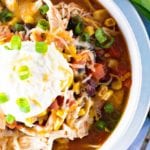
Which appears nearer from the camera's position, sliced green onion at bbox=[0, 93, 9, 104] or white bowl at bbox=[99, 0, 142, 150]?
sliced green onion at bbox=[0, 93, 9, 104]

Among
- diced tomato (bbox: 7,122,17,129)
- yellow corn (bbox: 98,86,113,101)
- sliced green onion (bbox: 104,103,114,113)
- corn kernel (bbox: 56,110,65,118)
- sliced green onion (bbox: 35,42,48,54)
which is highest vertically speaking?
sliced green onion (bbox: 35,42,48,54)

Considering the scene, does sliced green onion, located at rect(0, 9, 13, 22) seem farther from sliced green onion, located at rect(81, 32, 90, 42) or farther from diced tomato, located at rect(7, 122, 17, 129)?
diced tomato, located at rect(7, 122, 17, 129)

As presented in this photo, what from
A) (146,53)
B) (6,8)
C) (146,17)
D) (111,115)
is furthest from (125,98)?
(6,8)

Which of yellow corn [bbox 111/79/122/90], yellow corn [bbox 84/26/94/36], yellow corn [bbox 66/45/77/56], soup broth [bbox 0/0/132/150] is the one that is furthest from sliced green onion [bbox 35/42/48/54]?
yellow corn [bbox 111/79/122/90]

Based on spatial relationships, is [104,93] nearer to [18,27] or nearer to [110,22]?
[110,22]

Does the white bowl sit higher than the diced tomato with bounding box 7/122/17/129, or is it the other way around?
the white bowl

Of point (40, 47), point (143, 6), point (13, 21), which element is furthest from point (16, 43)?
point (143, 6)
